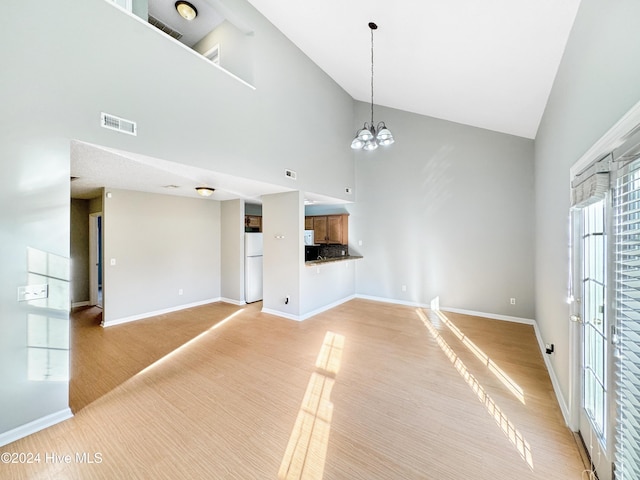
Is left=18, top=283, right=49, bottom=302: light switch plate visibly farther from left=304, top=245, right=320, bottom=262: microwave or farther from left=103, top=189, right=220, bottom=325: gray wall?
left=304, top=245, right=320, bottom=262: microwave

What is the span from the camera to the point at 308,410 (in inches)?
88.8

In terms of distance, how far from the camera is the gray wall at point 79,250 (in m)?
5.71

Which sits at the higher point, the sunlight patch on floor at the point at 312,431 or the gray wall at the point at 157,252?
the gray wall at the point at 157,252

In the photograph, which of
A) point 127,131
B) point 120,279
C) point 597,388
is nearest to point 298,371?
point 597,388

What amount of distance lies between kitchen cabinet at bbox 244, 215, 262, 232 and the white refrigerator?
62 cm

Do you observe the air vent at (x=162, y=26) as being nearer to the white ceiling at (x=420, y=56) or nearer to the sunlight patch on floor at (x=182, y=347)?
the white ceiling at (x=420, y=56)

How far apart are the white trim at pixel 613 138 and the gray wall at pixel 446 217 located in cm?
344

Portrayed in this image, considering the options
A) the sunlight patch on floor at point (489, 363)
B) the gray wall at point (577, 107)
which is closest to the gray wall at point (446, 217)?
the sunlight patch on floor at point (489, 363)

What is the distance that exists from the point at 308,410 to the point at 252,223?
5.12 m

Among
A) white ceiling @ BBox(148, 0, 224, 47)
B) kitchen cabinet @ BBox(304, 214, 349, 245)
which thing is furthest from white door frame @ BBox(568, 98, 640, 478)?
white ceiling @ BBox(148, 0, 224, 47)

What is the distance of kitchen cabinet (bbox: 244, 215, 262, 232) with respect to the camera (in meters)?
6.48

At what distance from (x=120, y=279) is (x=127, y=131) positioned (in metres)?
3.28

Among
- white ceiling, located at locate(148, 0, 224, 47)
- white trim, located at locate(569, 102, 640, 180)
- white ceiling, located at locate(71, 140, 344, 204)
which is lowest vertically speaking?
white trim, located at locate(569, 102, 640, 180)

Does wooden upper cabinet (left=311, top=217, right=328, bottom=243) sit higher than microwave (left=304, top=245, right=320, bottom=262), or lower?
higher
